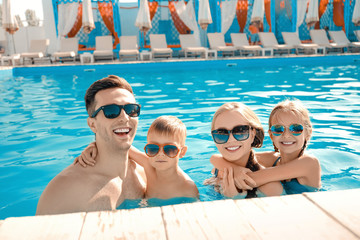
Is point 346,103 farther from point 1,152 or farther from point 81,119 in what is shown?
point 1,152

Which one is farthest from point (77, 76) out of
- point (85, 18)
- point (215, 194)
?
point (215, 194)

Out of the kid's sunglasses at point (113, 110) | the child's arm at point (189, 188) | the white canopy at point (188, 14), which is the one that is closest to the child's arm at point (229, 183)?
the child's arm at point (189, 188)

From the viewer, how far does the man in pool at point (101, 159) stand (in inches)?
69.6

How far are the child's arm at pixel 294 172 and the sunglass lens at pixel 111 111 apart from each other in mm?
914

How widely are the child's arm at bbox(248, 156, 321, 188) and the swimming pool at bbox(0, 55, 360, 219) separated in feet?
1.72

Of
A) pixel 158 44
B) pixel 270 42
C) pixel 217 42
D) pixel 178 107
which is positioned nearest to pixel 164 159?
pixel 178 107

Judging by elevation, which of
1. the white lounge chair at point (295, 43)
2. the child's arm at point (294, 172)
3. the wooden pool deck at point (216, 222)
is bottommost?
the child's arm at point (294, 172)

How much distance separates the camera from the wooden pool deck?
44.7 inches

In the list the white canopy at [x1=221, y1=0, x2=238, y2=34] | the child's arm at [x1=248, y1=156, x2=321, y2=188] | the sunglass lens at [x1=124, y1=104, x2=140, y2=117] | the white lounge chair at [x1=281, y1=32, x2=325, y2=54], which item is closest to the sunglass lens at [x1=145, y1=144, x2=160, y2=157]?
the sunglass lens at [x1=124, y1=104, x2=140, y2=117]

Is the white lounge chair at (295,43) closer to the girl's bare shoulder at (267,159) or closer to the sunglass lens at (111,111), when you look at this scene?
the girl's bare shoulder at (267,159)

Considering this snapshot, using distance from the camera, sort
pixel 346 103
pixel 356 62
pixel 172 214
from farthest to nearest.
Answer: pixel 356 62
pixel 346 103
pixel 172 214

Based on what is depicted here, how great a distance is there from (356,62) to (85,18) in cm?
1037

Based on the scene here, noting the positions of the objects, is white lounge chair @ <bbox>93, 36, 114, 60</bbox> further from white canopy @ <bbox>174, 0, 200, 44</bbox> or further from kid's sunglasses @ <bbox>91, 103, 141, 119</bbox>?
kid's sunglasses @ <bbox>91, 103, 141, 119</bbox>

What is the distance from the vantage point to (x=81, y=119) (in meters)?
5.30
